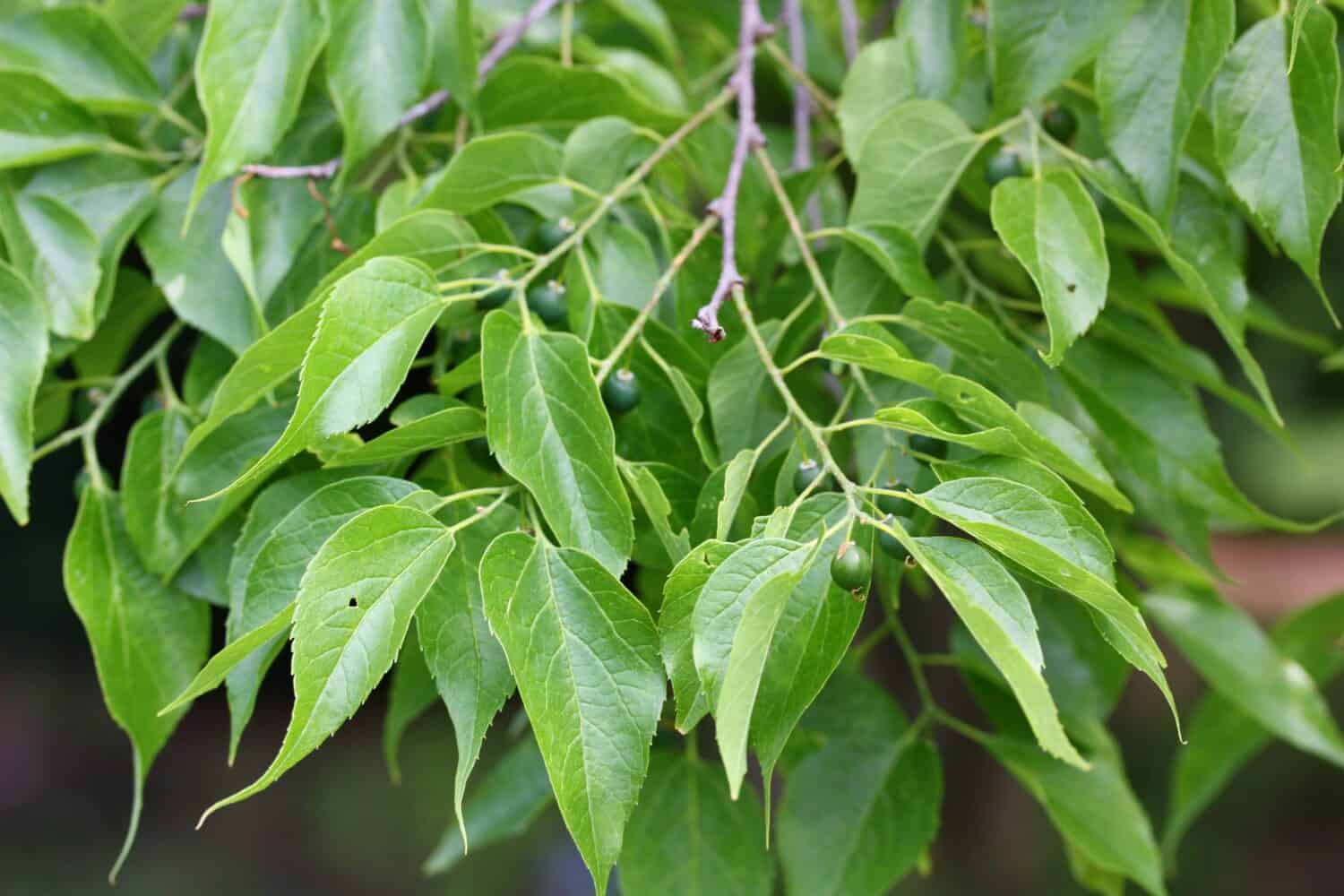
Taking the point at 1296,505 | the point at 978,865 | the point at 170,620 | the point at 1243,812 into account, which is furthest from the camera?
the point at 1296,505

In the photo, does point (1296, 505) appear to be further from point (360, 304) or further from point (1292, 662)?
point (360, 304)

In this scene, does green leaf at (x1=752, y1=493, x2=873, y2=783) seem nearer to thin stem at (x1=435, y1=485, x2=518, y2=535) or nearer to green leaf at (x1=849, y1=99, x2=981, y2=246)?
thin stem at (x1=435, y1=485, x2=518, y2=535)

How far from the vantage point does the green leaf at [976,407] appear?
51 cm

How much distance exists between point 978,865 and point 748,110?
84.9 inches

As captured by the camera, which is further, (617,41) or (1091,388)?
(617,41)

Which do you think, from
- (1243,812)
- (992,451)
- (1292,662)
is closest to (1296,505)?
(1243,812)

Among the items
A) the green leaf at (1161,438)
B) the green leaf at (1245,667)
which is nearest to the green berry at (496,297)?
the green leaf at (1161,438)

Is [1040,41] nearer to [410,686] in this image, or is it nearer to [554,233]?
[554,233]

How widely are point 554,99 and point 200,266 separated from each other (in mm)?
238

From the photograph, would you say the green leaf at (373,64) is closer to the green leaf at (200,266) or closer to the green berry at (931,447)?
the green leaf at (200,266)

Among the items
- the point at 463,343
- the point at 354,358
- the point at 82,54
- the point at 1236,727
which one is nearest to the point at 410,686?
the point at 463,343

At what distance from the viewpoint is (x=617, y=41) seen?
992mm

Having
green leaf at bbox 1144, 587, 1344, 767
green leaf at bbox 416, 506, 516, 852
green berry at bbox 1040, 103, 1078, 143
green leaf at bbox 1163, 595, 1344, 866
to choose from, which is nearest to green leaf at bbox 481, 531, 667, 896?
green leaf at bbox 416, 506, 516, 852

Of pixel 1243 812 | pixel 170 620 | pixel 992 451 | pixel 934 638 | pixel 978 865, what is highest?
pixel 992 451
